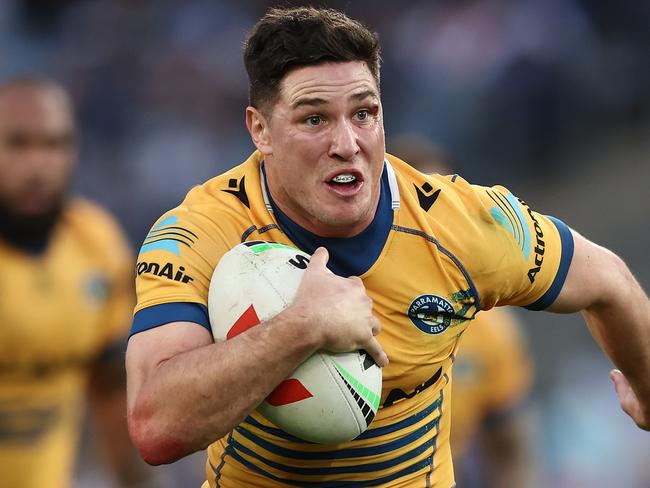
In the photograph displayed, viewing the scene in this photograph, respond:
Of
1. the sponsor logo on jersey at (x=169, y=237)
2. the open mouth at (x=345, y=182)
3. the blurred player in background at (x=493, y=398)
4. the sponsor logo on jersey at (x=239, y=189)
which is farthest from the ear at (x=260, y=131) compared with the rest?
the blurred player in background at (x=493, y=398)

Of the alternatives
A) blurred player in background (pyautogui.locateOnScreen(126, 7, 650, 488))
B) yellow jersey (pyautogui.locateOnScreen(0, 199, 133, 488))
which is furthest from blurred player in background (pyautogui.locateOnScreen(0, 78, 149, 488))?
blurred player in background (pyautogui.locateOnScreen(126, 7, 650, 488))

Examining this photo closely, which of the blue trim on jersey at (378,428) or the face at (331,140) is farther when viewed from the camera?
the blue trim on jersey at (378,428)

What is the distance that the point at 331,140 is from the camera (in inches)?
153

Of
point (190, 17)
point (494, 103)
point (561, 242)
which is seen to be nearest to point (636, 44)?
point (494, 103)

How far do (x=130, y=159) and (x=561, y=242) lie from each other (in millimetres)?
8603

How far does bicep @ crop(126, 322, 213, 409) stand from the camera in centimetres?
356

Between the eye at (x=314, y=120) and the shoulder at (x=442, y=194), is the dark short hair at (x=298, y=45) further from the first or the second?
the shoulder at (x=442, y=194)

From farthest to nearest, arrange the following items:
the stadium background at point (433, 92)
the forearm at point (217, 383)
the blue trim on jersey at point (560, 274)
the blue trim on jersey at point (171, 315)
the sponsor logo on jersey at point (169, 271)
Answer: the stadium background at point (433, 92), the blue trim on jersey at point (560, 274), the sponsor logo on jersey at point (169, 271), the blue trim on jersey at point (171, 315), the forearm at point (217, 383)

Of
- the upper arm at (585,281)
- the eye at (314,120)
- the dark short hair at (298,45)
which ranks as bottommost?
the upper arm at (585,281)

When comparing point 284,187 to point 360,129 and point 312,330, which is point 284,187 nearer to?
point 360,129

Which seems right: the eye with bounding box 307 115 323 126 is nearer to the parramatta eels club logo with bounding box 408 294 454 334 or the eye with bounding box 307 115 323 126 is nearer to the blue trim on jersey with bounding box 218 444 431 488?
the parramatta eels club logo with bounding box 408 294 454 334

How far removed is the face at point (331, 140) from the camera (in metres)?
3.91

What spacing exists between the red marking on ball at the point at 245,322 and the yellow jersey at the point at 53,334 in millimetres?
4000

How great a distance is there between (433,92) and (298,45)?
9.11 m
